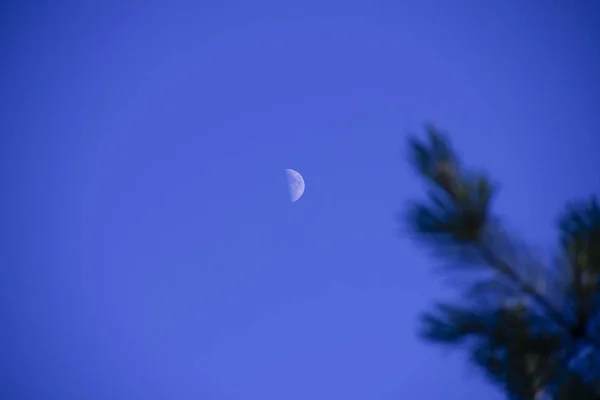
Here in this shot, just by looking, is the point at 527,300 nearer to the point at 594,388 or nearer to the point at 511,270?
the point at 511,270

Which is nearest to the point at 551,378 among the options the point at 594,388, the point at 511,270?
the point at 594,388

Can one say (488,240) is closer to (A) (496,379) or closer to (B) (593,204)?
(B) (593,204)

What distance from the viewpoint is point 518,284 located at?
6.18ft

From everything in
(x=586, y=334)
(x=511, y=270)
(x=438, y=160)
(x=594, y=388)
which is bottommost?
(x=594, y=388)

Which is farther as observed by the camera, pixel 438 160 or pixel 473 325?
pixel 473 325

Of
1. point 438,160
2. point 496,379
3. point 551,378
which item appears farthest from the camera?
point 496,379

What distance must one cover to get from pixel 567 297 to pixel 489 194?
634 mm

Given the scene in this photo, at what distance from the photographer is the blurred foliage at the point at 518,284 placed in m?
1.81

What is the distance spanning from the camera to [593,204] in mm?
1857

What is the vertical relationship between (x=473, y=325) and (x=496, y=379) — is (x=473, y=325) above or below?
above

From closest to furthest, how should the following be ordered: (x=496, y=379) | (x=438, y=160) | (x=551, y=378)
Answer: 1. (x=438, y=160)
2. (x=551, y=378)
3. (x=496, y=379)

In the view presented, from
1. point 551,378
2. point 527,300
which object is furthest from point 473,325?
point 551,378

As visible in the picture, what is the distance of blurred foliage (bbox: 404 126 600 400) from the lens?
5.94ft

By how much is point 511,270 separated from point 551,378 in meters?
0.60
